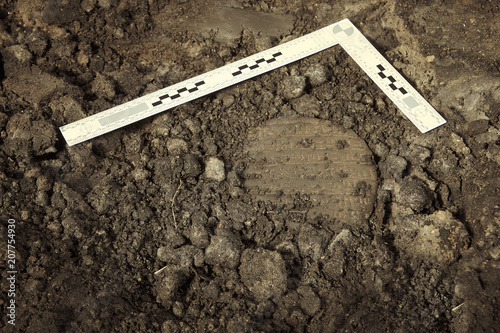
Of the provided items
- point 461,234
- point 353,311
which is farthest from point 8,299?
point 461,234

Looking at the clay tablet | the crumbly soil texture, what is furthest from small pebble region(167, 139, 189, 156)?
the clay tablet

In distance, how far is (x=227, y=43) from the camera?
4109 mm

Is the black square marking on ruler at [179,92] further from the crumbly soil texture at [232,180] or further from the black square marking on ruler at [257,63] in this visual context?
the black square marking on ruler at [257,63]

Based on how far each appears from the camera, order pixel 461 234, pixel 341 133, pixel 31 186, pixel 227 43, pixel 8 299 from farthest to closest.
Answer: pixel 227 43, pixel 341 133, pixel 31 186, pixel 461 234, pixel 8 299

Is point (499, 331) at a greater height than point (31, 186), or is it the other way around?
point (31, 186)

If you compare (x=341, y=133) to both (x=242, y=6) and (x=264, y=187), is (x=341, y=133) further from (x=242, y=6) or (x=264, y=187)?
(x=242, y=6)

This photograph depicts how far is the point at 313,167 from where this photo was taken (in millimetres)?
3447

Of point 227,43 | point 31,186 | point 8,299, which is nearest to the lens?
point 8,299

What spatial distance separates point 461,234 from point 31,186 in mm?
3068

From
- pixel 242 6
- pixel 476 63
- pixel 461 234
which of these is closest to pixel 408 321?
pixel 461 234

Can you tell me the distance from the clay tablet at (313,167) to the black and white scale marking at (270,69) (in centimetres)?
55

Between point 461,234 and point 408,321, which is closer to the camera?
point 408,321

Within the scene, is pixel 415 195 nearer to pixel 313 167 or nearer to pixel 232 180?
pixel 313 167

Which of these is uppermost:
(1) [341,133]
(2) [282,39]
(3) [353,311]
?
(2) [282,39]
